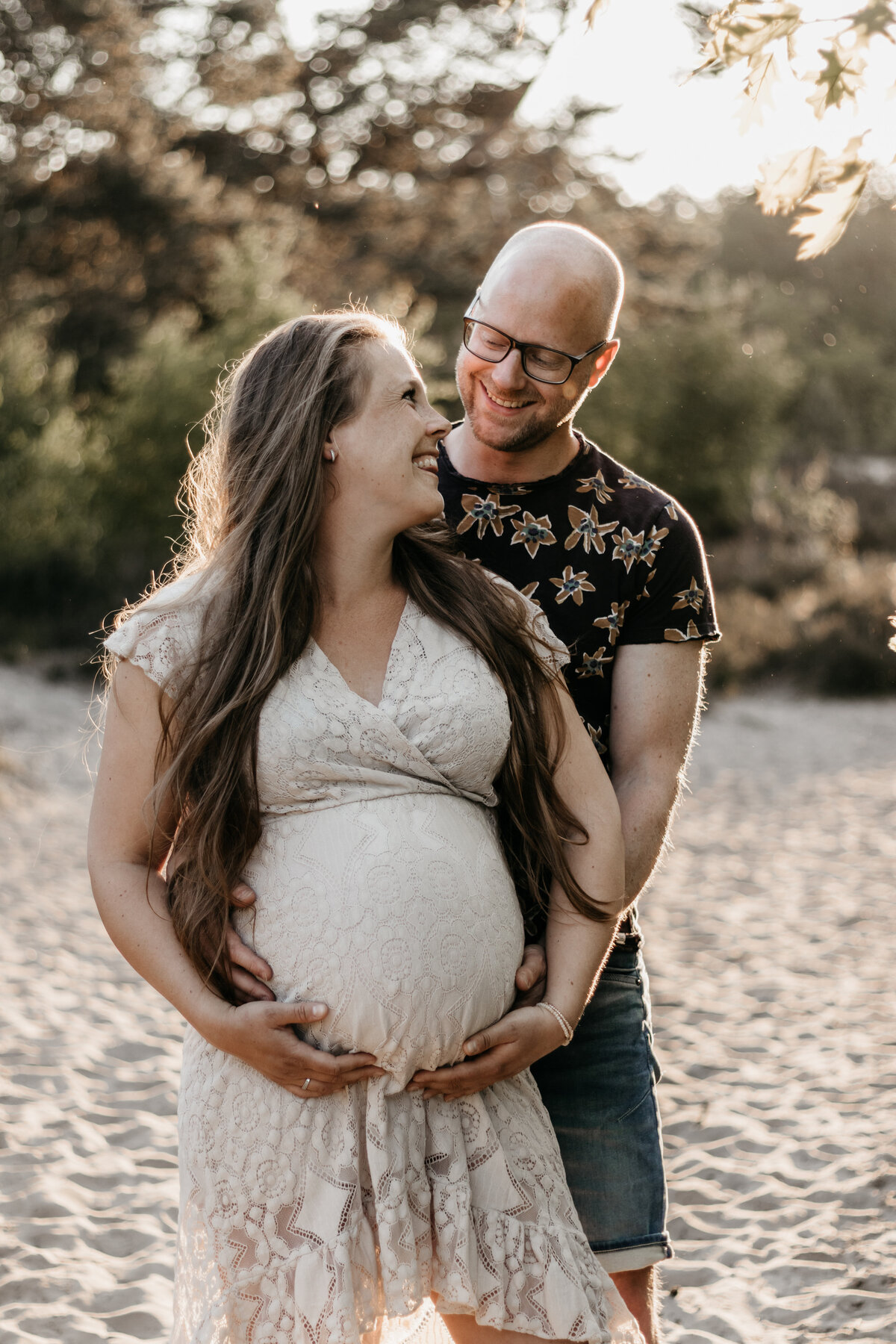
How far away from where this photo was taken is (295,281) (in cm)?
2266

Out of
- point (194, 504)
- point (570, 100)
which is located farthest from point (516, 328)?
point (570, 100)

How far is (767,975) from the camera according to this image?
Result: 24.8 ft

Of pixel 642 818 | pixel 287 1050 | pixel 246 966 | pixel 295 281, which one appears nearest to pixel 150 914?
pixel 246 966

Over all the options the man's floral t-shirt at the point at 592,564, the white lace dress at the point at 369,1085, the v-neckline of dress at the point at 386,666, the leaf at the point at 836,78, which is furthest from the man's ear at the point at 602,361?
the leaf at the point at 836,78

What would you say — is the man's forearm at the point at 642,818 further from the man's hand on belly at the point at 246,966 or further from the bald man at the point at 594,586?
the man's hand on belly at the point at 246,966

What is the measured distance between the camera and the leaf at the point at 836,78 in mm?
1560

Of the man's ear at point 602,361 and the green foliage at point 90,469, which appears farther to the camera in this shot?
the green foliage at point 90,469

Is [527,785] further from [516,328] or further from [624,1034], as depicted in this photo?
[516,328]

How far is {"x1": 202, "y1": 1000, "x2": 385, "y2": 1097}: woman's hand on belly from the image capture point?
192 cm

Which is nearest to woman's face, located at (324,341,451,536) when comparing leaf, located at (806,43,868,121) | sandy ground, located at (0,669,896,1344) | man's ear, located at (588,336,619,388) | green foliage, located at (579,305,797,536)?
man's ear, located at (588,336,619,388)

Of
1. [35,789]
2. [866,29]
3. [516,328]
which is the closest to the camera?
[866,29]

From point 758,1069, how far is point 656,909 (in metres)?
2.77

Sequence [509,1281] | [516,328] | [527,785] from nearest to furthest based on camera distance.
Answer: [509,1281] → [527,785] → [516,328]

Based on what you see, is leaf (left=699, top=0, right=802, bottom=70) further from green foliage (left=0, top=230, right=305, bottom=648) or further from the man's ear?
green foliage (left=0, top=230, right=305, bottom=648)
